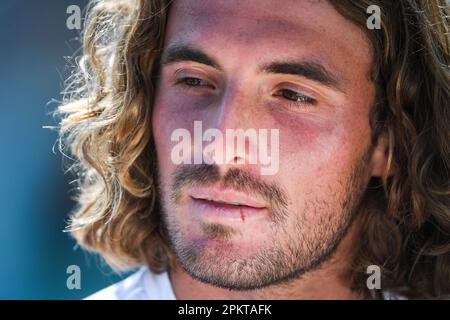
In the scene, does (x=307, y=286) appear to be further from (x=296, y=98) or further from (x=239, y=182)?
(x=296, y=98)

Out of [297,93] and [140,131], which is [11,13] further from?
[297,93]

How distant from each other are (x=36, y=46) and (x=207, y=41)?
2.01 meters

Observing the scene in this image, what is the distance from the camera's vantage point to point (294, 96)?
1.75m

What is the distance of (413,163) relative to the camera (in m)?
1.92

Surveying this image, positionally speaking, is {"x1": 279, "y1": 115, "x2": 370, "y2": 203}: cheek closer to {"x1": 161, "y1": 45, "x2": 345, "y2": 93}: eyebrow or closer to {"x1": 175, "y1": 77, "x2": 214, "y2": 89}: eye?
{"x1": 161, "y1": 45, "x2": 345, "y2": 93}: eyebrow

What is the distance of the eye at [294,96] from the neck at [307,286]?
487 millimetres

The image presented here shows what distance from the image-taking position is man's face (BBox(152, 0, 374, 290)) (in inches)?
66.8

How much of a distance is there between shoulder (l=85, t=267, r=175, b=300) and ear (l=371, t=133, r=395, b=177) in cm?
78

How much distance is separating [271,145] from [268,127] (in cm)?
5

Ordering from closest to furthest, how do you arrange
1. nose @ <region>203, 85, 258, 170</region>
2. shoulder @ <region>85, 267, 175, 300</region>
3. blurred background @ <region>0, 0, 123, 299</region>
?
nose @ <region>203, 85, 258, 170</region> → shoulder @ <region>85, 267, 175, 300</region> → blurred background @ <region>0, 0, 123, 299</region>

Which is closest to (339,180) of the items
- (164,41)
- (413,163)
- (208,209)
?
(413,163)

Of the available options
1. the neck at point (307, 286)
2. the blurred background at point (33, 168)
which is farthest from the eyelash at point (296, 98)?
the blurred background at point (33, 168)

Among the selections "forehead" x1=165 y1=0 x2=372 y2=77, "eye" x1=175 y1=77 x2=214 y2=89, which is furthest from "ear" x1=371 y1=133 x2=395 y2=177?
"eye" x1=175 y1=77 x2=214 y2=89

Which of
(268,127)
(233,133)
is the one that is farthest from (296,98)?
(233,133)
